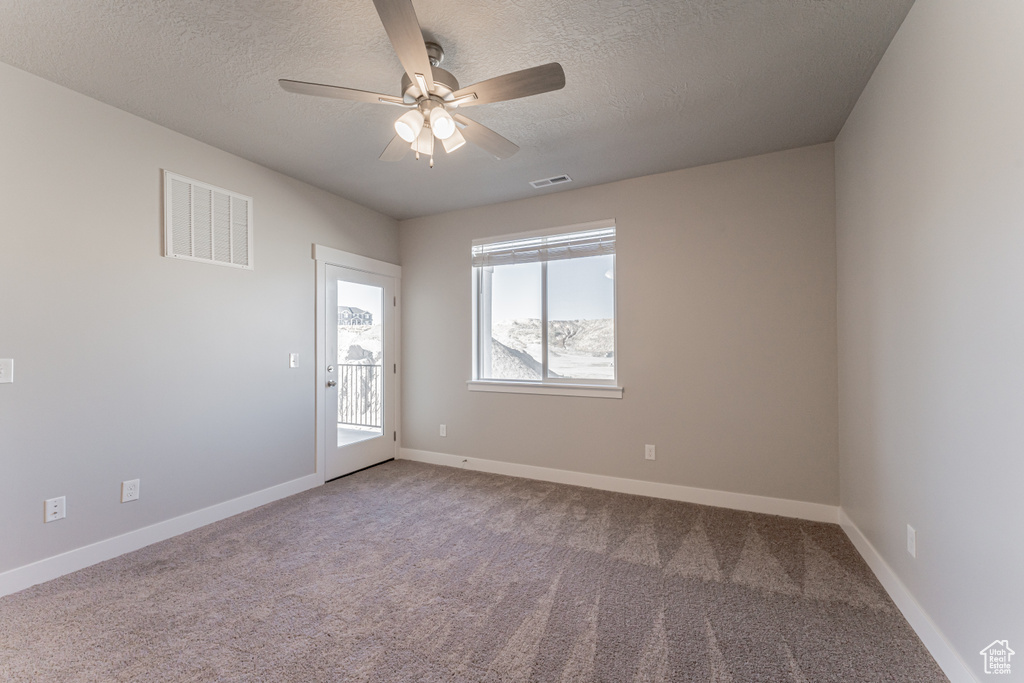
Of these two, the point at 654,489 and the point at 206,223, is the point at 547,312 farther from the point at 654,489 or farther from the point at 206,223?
the point at 206,223

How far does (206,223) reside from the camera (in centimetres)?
298

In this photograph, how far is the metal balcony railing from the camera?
13.3 ft

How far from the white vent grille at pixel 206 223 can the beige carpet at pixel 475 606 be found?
1.90 meters

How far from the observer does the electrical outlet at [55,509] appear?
88.8 inches

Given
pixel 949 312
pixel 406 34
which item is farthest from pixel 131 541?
pixel 949 312

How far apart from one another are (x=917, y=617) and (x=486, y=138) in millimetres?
2936

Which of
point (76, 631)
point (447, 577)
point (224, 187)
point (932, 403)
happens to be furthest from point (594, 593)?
point (224, 187)

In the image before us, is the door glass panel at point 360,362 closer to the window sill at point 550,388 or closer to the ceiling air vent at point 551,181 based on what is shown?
the window sill at point 550,388

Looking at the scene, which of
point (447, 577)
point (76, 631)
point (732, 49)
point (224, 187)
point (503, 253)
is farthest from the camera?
point (503, 253)

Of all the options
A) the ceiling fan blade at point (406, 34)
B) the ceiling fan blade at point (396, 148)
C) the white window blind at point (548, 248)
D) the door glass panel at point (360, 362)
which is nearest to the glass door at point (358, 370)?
the door glass panel at point (360, 362)

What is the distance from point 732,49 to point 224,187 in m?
3.34

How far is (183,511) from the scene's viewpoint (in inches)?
111

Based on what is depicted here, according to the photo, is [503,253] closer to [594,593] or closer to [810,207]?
[810,207]

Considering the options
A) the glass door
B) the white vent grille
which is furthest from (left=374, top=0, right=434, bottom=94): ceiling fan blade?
the glass door
